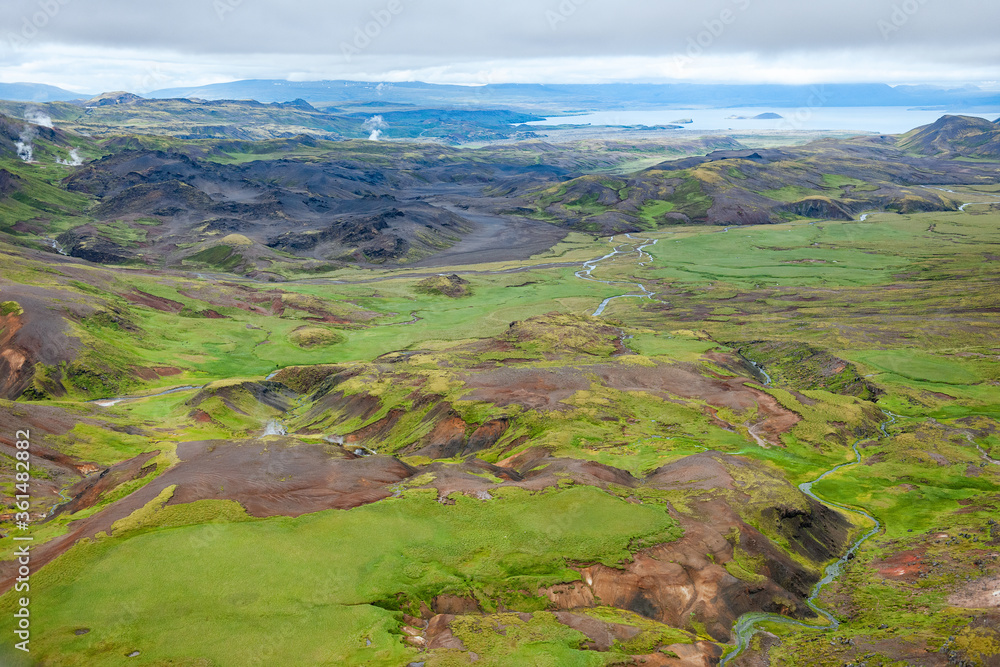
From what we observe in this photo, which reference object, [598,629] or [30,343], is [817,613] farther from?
[30,343]

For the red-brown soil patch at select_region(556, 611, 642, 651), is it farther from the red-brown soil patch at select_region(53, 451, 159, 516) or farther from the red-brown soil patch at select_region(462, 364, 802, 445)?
the red-brown soil patch at select_region(462, 364, 802, 445)

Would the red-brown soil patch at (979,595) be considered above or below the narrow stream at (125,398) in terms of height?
above

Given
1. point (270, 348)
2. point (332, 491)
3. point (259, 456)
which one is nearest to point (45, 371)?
point (270, 348)

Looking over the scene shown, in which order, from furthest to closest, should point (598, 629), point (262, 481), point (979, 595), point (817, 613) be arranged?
point (262, 481) < point (817, 613) < point (979, 595) < point (598, 629)

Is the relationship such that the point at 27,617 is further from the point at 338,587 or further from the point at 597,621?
the point at 597,621

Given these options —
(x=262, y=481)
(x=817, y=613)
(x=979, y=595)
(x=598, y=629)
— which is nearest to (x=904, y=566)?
(x=979, y=595)

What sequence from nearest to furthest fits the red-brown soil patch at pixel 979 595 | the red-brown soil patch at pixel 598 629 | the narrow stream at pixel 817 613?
the red-brown soil patch at pixel 598 629, the narrow stream at pixel 817 613, the red-brown soil patch at pixel 979 595

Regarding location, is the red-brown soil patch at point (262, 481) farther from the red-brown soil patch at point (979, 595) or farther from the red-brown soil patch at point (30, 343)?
the red-brown soil patch at point (30, 343)

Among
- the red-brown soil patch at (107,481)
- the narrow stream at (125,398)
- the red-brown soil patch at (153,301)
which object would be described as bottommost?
the narrow stream at (125,398)

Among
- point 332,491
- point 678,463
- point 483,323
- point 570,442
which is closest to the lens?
point 332,491

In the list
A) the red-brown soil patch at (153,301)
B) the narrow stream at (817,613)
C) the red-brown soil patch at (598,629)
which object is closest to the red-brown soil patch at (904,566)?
the narrow stream at (817,613)

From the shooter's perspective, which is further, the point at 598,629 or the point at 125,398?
the point at 125,398
